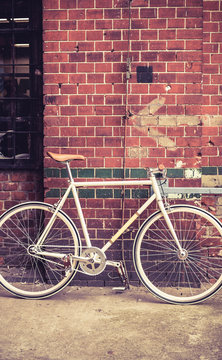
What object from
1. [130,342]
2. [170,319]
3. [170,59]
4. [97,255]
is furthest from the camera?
[170,59]

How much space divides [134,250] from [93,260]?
0.37 m

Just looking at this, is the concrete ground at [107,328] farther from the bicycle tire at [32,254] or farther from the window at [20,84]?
the window at [20,84]

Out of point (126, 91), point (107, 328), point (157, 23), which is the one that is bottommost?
point (107, 328)

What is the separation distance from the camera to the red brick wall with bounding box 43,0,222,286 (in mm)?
4105

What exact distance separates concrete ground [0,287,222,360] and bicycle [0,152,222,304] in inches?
5.8

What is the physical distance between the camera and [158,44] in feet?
13.5

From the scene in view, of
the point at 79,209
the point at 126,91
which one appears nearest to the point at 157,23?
the point at 126,91

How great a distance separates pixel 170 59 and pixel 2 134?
1867 mm

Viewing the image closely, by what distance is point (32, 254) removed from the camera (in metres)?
3.97

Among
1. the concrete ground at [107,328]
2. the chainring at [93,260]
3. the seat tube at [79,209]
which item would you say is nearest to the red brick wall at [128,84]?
the seat tube at [79,209]

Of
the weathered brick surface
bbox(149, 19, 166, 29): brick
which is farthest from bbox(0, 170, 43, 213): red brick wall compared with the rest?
bbox(149, 19, 166, 29): brick

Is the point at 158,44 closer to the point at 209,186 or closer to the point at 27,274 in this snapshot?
the point at 209,186

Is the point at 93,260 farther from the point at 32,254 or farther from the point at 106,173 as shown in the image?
the point at 106,173

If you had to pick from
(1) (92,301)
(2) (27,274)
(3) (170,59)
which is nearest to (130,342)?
(1) (92,301)
